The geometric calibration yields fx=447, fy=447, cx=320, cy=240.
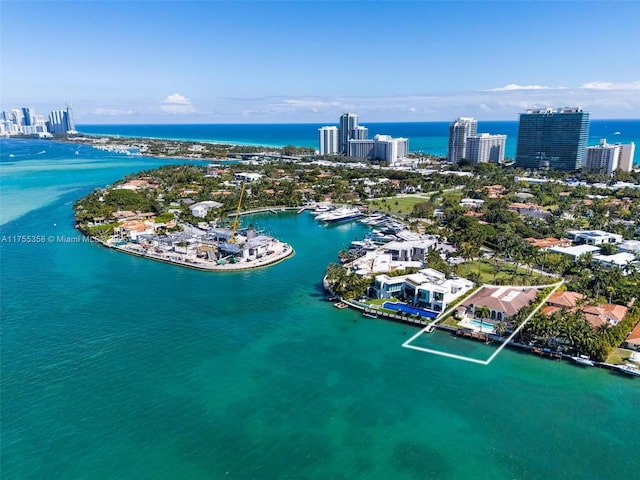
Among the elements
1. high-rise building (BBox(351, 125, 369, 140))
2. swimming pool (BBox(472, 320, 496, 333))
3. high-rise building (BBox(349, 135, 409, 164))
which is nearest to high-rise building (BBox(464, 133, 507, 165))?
high-rise building (BBox(349, 135, 409, 164))

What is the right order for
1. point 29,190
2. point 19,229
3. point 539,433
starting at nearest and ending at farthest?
1. point 539,433
2. point 19,229
3. point 29,190

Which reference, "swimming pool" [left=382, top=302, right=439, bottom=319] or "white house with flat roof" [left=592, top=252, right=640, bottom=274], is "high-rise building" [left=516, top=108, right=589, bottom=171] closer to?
"white house with flat roof" [left=592, top=252, right=640, bottom=274]

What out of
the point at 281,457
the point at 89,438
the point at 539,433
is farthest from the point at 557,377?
the point at 89,438

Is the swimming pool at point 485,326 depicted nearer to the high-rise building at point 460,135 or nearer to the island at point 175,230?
the island at point 175,230

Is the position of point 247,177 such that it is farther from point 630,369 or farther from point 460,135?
point 630,369

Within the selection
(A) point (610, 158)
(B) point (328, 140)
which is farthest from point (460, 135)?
(B) point (328, 140)

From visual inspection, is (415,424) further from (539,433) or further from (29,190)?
(29,190)

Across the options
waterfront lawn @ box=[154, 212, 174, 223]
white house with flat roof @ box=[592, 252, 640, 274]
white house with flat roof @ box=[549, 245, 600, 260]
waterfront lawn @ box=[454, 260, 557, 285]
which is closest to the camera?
waterfront lawn @ box=[454, 260, 557, 285]
